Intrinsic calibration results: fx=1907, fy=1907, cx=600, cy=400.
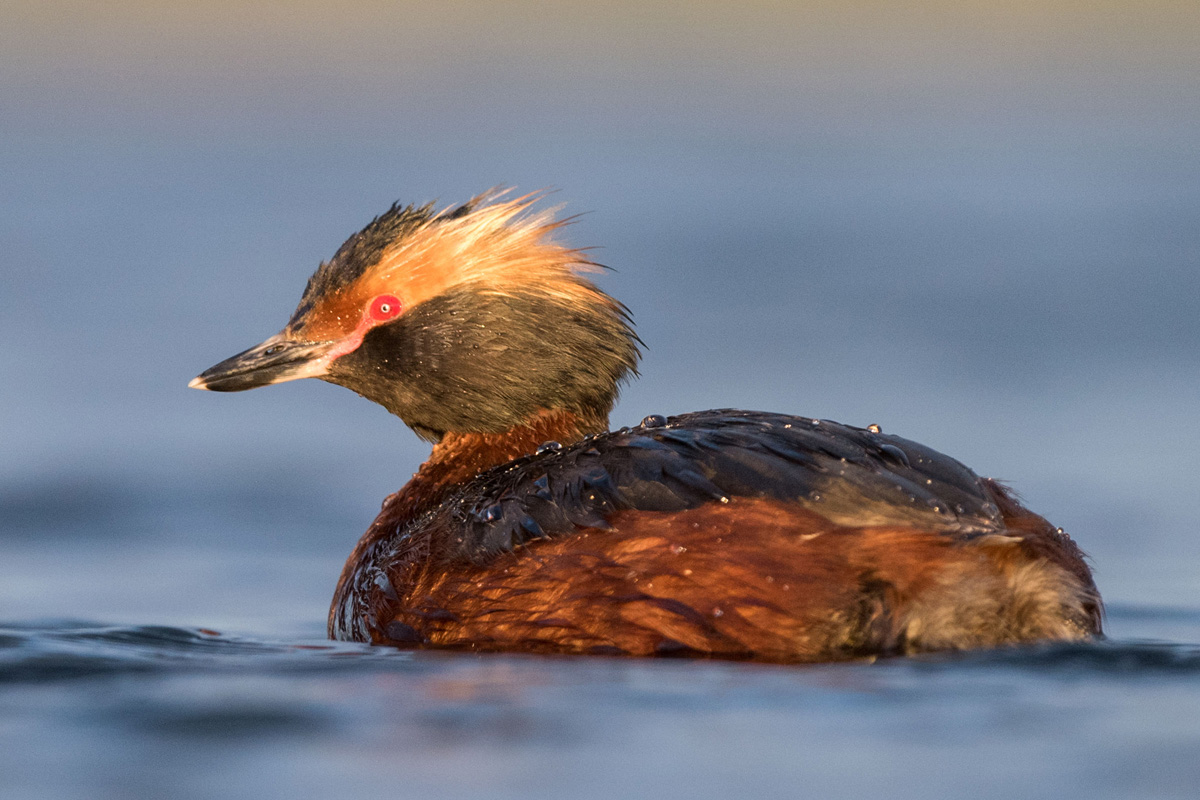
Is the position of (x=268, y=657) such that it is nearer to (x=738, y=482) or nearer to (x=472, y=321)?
(x=738, y=482)

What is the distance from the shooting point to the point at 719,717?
4.97 meters

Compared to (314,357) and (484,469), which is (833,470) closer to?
(484,469)

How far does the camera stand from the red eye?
736 cm

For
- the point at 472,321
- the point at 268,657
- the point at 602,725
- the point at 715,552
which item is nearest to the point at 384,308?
the point at 472,321

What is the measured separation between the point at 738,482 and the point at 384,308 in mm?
2050

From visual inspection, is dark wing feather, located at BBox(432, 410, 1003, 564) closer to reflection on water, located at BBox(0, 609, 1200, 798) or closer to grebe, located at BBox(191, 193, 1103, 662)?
grebe, located at BBox(191, 193, 1103, 662)

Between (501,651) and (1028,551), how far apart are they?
1.67m

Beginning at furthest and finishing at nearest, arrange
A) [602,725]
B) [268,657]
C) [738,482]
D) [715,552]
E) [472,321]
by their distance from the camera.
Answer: [472,321]
[268,657]
[738,482]
[715,552]
[602,725]

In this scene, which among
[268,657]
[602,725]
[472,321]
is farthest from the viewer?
[472,321]

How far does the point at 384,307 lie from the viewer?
7.37 m

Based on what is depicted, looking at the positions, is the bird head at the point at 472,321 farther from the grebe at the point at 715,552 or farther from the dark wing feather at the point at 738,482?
the dark wing feather at the point at 738,482

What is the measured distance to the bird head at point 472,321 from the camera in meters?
7.29

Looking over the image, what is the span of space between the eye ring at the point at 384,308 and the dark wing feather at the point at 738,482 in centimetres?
127

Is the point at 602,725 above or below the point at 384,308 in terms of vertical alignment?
below
